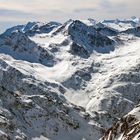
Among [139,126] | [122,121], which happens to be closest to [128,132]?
[139,126]

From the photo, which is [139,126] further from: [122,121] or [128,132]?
[122,121]

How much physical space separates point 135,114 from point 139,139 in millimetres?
17239

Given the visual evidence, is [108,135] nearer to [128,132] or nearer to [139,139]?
[128,132]

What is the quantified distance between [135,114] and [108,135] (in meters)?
6.65

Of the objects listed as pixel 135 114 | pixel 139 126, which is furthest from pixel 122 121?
pixel 139 126

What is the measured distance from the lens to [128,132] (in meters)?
82.5

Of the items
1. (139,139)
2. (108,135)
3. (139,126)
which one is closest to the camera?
(139,139)

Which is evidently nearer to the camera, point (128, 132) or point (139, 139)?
point (139, 139)

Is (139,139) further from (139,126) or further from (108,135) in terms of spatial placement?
(108,135)

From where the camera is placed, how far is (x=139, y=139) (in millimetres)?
75250

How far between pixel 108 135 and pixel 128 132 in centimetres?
885

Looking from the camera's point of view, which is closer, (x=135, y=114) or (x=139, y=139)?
(x=139, y=139)

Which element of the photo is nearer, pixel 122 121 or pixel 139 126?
pixel 139 126

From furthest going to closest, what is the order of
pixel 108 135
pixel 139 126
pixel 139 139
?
pixel 108 135 < pixel 139 126 < pixel 139 139
